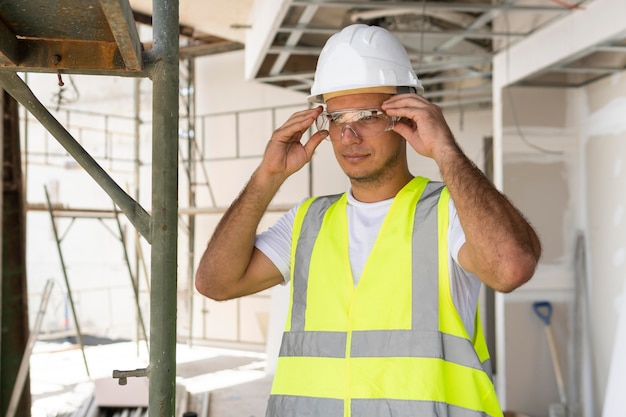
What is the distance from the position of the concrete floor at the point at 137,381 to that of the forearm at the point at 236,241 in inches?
140

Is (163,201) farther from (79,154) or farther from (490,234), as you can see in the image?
(490,234)

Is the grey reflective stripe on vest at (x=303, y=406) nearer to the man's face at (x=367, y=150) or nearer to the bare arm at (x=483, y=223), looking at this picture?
the bare arm at (x=483, y=223)

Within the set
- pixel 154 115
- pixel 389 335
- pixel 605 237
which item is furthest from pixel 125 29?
pixel 605 237

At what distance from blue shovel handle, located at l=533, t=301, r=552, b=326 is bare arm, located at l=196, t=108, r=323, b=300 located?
12.9ft

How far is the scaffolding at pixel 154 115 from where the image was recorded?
5.69 ft

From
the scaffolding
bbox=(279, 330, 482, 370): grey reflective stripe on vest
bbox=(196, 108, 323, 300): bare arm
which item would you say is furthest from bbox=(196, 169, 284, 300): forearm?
the scaffolding

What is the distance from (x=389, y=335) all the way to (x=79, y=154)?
1.03 meters

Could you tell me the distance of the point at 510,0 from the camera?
4270 mm

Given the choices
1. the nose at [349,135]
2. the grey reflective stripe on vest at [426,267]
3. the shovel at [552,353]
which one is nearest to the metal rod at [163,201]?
the nose at [349,135]

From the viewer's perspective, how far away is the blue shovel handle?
5.59 m

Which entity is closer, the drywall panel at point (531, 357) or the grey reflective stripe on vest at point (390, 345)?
the grey reflective stripe on vest at point (390, 345)

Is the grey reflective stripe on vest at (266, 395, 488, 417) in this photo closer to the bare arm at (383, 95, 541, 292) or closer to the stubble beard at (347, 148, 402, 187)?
the bare arm at (383, 95, 541, 292)

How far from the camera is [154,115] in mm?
1740

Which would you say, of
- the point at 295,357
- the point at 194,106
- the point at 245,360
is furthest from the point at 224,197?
the point at 295,357
